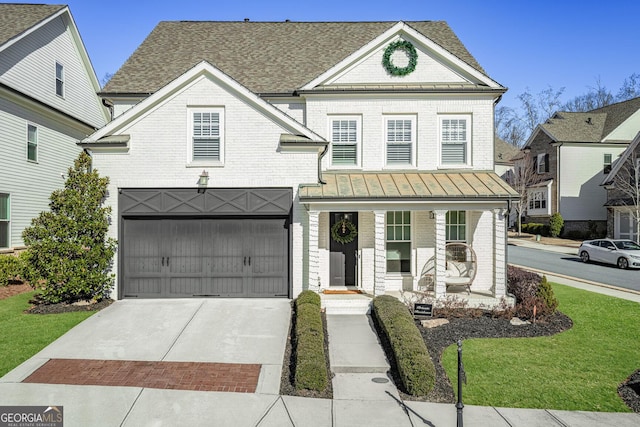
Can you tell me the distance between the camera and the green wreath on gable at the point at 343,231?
13352 millimetres

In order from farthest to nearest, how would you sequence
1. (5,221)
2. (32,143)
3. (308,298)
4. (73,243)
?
1. (32,143)
2. (5,221)
3. (73,243)
4. (308,298)

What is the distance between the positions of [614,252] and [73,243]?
24435mm

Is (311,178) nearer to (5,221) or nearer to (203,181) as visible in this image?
(203,181)

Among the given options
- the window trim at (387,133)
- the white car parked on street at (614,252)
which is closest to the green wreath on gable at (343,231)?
the window trim at (387,133)

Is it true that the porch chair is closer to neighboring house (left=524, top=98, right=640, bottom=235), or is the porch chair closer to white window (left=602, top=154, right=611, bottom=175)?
neighboring house (left=524, top=98, right=640, bottom=235)

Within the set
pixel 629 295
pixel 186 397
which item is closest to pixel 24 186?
pixel 186 397

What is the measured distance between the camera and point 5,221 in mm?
16344

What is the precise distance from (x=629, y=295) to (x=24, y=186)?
23.3 metres

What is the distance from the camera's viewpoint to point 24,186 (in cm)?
1722

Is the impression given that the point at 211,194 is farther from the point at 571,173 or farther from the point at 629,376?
the point at 571,173

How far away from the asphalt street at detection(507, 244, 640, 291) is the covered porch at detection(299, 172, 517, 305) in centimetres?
789

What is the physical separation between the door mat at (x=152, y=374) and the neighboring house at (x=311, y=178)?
14.4 ft

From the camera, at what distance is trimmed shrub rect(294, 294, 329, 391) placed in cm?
756
